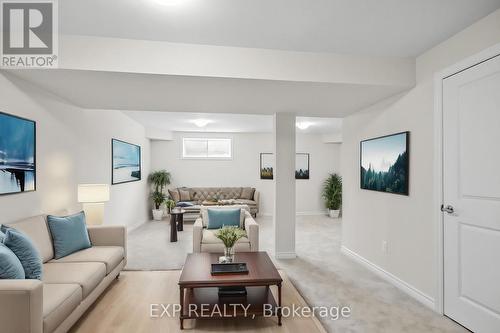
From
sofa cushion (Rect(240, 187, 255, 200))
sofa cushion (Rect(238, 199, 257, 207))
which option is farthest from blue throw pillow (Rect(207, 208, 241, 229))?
sofa cushion (Rect(240, 187, 255, 200))

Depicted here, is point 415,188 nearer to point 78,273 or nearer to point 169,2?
point 169,2

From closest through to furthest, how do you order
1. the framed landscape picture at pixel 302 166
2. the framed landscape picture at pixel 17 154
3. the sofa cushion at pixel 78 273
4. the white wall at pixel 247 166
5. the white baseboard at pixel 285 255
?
the sofa cushion at pixel 78 273
the framed landscape picture at pixel 17 154
the white baseboard at pixel 285 255
the white wall at pixel 247 166
the framed landscape picture at pixel 302 166

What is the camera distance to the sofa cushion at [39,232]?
100 inches

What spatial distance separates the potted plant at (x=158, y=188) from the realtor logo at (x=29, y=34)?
16.7 feet

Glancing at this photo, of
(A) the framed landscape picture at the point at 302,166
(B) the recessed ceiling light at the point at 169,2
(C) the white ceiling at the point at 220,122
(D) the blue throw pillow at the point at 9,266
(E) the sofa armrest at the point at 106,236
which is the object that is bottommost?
(E) the sofa armrest at the point at 106,236

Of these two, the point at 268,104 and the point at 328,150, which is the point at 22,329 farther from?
the point at 328,150

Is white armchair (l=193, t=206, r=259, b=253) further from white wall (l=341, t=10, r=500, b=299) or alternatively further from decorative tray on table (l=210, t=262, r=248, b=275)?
white wall (l=341, t=10, r=500, b=299)

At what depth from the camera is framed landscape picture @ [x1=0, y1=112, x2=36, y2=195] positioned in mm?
2502

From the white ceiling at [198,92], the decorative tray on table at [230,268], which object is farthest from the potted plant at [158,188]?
the decorative tray on table at [230,268]

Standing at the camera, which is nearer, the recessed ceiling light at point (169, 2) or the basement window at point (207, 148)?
the recessed ceiling light at point (169, 2)

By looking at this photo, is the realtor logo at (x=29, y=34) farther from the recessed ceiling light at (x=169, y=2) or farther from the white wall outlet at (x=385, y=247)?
the white wall outlet at (x=385, y=247)

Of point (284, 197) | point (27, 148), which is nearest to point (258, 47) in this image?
point (284, 197)

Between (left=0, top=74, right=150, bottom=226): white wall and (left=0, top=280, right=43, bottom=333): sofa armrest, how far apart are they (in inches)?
46.0

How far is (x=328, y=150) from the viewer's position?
27.2 feet
